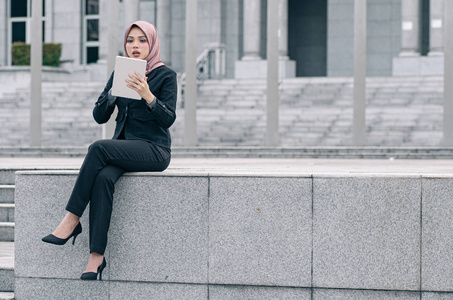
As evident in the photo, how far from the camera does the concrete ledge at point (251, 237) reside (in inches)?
249

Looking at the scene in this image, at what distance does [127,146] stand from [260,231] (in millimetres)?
1279

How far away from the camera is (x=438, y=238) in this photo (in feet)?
20.6

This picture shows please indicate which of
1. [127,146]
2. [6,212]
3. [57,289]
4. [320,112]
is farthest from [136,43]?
A: [320,112]

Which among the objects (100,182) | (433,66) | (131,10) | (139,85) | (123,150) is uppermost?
(131,10)

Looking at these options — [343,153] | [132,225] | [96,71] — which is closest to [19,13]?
[96,71]

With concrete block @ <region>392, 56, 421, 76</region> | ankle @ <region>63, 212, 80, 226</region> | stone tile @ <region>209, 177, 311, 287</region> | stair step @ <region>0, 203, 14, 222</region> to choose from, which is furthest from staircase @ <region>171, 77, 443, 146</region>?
ankle @ <region>63, 212, 80, 226</region>

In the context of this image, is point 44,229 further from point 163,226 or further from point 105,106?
point 105,106

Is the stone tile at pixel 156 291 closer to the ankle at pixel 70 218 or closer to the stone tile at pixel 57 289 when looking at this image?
the stone tile at pixel 57 289

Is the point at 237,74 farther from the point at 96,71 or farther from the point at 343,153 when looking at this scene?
the point at 343,153

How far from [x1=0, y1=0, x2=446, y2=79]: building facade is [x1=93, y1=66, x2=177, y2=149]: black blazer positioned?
25389 millimetres

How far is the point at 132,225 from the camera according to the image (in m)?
6.65

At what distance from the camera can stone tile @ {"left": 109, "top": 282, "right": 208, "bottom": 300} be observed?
6.62m

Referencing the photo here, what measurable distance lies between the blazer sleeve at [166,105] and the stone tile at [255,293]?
1421 millimetres

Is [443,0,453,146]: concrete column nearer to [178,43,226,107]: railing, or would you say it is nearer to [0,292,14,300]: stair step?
[178,43,226,107]: railing
